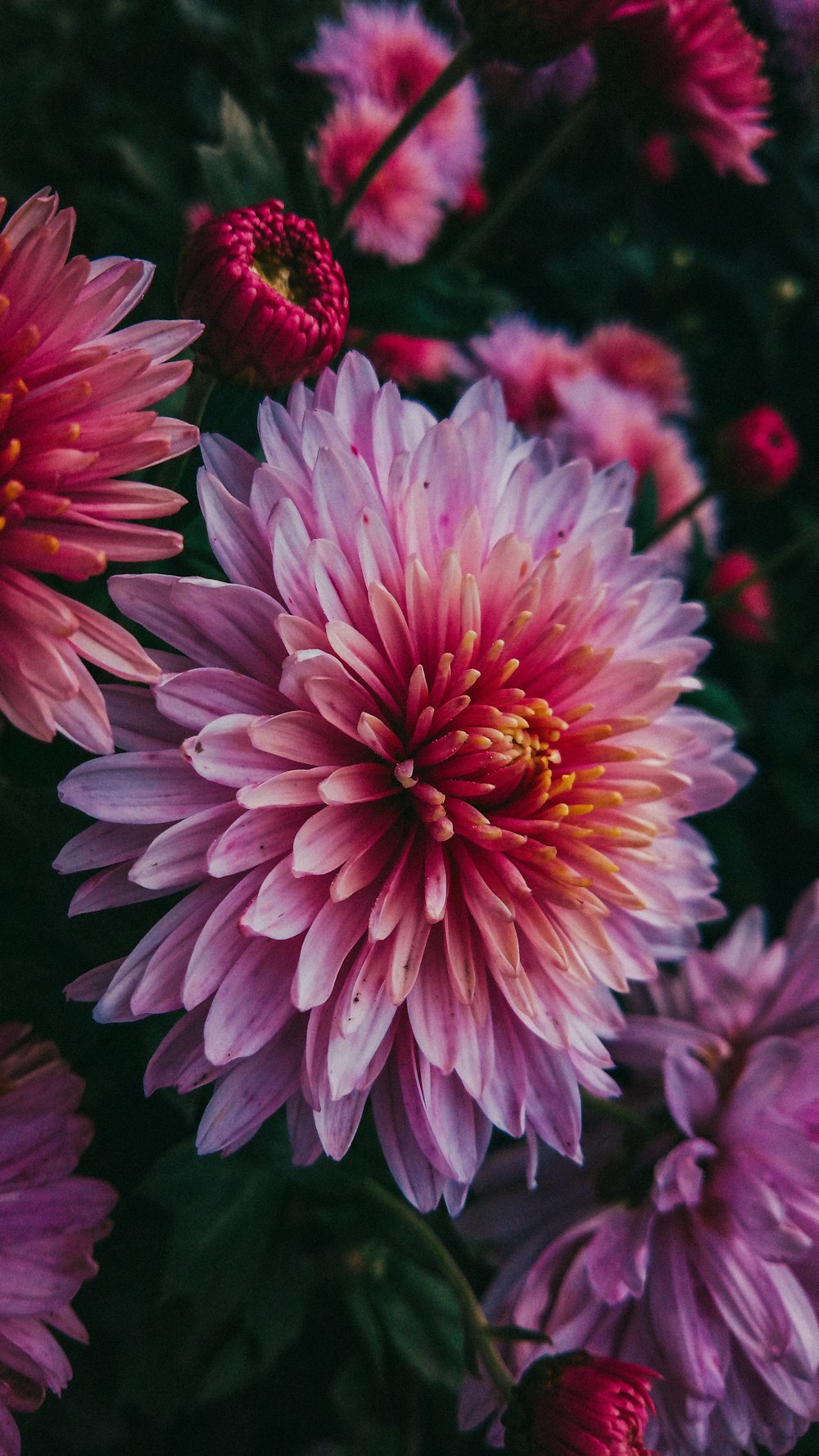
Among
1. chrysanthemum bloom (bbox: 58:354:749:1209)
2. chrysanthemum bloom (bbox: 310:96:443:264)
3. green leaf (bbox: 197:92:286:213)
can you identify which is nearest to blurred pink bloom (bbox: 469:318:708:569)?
chrysanthemum bloom (bbox: 310:96:443:264)

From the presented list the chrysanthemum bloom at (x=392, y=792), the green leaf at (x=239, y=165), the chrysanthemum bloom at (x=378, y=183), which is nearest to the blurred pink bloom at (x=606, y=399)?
the chrysanthemum bloom at (x=378, y=183)

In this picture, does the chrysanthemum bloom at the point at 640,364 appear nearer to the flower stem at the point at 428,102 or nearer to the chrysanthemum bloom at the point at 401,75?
the chrysanthemum bloom at the point at 401,75

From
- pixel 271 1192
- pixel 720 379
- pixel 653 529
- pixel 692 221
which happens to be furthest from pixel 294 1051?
pixel 692 221

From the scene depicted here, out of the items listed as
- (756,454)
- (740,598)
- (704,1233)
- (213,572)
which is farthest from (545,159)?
(704,1233)

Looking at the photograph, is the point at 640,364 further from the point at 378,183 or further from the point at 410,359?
the point at 378,183

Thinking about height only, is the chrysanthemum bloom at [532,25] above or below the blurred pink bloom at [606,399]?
above
